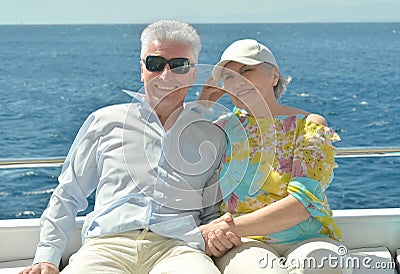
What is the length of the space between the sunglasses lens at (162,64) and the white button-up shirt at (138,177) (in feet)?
0.35

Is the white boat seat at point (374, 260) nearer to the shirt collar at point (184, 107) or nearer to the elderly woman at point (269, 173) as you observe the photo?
the elderly woman at point (269, 173)

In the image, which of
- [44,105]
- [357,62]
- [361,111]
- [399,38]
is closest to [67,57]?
[44,105]

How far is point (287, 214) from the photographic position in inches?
75.6

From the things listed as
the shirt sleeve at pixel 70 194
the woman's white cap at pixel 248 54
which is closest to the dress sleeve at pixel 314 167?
the woman's white cap at pixel 248 54

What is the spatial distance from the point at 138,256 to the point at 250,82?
22.4 inches

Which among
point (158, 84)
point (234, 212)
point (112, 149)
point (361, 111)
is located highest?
point (158, 84)

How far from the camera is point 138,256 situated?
1875mm

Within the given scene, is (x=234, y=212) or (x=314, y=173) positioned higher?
(x=314, y=173)

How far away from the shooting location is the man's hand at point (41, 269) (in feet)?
6.20

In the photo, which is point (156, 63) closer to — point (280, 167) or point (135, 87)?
point (280, 167)

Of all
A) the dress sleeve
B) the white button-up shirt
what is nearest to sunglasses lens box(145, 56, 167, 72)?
the white button-up shirt

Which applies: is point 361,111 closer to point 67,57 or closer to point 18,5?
point 67,57

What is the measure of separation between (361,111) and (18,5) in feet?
74.6

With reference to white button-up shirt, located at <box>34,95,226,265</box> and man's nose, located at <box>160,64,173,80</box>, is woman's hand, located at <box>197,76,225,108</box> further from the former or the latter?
man's nose, located at <box>160,64,173,80</box>
